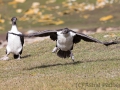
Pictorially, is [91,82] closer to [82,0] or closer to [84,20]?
[84,20]

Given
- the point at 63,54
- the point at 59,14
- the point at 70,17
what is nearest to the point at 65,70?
the point at 63,54

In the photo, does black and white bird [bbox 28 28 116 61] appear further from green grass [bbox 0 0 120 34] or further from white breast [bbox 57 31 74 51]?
green grass [bbox 0 0 120 34]

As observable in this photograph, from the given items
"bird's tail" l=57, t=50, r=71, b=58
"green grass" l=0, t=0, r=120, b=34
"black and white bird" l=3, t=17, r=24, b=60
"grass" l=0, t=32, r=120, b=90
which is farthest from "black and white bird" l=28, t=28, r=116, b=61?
"green grass" l=0, t=0, r=120, b=34

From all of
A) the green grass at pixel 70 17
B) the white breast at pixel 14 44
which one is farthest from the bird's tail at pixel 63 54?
the green grass at pixel 70 17

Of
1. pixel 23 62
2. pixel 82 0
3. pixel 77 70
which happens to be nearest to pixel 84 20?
pixel 82 0

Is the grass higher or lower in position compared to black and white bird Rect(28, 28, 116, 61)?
lower

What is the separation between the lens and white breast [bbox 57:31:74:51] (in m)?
14.4

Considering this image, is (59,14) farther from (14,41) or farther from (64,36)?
(64,36)

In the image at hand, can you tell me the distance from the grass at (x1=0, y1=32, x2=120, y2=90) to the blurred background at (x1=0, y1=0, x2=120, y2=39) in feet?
52.8

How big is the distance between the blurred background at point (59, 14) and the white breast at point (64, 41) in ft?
64.0

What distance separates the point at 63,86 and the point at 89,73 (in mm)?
2166

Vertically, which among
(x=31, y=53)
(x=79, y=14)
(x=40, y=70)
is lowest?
(x=79, y=14)

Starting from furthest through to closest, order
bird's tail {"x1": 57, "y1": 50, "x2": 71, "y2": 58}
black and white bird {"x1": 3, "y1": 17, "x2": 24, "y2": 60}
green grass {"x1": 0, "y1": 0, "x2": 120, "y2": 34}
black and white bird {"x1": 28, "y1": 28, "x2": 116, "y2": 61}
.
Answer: green grass {"x1": 0, "y1": 0, "x2": 120, "y2": 34} → black and white bird {"x1": 3, "y1": 17, "x2": 24, "y2": 60} → bird's tail {"x1": 57, "y1": 50, "x2": 71, "y2": 58} → black and white bird {"x1": 28, "y1": 28, "x2": 116, "y2": 61}

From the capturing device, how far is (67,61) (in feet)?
53.8
